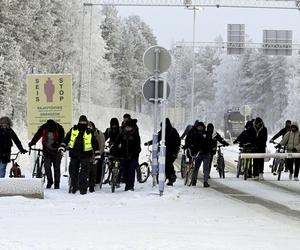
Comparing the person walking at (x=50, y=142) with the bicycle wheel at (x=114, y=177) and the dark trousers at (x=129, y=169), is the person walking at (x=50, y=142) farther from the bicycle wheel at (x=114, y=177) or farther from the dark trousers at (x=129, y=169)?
the dark trousers at (x=129, y=169)

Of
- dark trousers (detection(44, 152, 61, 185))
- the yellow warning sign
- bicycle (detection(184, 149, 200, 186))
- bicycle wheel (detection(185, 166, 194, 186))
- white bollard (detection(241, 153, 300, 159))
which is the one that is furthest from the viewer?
white bollard (detection(241, 153, 300, 159))

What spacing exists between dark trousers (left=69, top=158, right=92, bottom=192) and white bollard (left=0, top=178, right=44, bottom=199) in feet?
5.92

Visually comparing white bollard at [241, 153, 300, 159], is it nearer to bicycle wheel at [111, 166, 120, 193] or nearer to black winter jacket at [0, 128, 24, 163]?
bicycle wheel at [111, 166, 120, 193]

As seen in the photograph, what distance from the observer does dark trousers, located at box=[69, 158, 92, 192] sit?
16891mm

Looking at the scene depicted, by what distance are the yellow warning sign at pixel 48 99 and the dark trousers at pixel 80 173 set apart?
14.8ft

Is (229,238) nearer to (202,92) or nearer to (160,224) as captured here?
(160,224)

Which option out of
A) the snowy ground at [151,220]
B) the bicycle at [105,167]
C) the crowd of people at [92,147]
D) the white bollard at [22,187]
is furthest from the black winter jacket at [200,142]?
the white bollard at [22,187]

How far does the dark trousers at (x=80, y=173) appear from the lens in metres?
16.9

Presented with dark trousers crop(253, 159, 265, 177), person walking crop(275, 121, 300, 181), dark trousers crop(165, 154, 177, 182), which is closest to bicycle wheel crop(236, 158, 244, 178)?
dark trousers crop(253, 159, 265, 177)

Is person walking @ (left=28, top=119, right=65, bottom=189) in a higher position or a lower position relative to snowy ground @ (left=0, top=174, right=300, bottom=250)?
higher

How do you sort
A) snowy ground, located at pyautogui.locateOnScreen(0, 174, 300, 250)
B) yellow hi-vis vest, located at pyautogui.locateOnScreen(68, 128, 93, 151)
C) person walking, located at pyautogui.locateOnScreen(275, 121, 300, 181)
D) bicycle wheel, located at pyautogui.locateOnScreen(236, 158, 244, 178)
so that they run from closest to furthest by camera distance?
snowy ground, located at pyautogui.locateOnScreen(0, 174, 300, 250)
yellow hi-vis vest, located at pyautogui.locateOnScreen(68, 128, 93, 151)
person walking, located at pyautogui.locateOnScreen(275, 121, 300, 181)
bicycle wheel, located at pyautogui.locateOnScreen(236, 158, 244, 178)

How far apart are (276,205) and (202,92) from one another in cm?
14366

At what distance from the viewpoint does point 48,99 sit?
21.4m

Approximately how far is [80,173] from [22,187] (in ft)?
7.11
